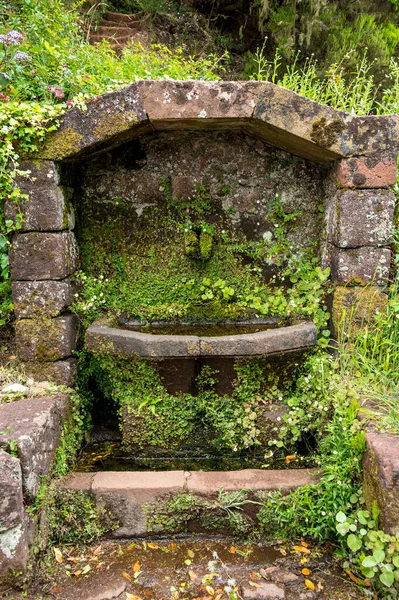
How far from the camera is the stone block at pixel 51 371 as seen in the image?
2922mm

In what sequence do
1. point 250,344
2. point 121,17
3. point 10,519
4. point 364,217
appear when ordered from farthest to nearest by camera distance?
point 121,17 → point 364,217 → point 250,344 → point 10,519

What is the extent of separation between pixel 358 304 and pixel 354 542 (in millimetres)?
1493

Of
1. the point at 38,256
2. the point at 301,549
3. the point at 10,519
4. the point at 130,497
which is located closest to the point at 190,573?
the point at 130,497

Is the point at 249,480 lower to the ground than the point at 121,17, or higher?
lower

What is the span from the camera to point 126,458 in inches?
118

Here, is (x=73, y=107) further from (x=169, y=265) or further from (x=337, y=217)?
(x=337, y=217)

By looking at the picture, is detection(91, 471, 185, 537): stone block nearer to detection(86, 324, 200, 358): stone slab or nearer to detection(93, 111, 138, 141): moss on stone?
detection(86, 324, 200, 358): stone slab

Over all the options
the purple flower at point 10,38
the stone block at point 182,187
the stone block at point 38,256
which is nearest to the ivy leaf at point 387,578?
the stone block at point 38,256

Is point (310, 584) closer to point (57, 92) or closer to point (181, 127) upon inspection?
point (181, 127)

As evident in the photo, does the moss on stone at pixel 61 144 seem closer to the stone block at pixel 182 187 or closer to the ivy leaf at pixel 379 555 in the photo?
the stone block at pixel 182 187

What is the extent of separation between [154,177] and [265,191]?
868 mm

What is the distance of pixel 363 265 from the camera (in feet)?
9.46

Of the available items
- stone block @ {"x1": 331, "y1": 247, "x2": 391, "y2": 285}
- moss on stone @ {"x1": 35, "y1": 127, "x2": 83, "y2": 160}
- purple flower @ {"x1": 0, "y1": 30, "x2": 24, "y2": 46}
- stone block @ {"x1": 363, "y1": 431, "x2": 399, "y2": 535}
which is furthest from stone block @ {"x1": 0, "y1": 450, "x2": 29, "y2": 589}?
purple flower @ {"x1": 0, "y1": 30, "x2": 24, "y2": 46}

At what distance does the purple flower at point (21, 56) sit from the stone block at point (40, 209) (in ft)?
2.89
